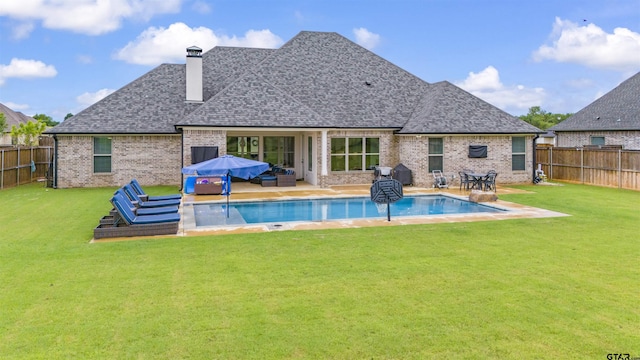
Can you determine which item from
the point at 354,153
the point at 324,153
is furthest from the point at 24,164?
the point at 354,153

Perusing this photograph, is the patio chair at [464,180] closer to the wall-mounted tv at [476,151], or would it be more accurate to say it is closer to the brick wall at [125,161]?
the wall-mounted tv at [476,151]

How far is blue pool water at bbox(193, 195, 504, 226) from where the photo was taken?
13.5 meters

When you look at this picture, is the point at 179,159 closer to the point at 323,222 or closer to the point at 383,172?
the point at 383,172

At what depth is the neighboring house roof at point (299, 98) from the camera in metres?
20.9

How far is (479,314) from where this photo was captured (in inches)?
226

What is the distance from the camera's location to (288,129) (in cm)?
2034

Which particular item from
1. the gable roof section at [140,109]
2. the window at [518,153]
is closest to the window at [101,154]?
the gable roof section at [140,109]

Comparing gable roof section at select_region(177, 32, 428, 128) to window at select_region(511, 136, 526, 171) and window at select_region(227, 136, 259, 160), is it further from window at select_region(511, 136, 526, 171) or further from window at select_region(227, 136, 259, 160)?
window at select_region(511, 136, 526, 171)

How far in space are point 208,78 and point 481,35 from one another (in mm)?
16098

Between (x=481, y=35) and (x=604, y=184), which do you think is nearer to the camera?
(x=604, y=184)

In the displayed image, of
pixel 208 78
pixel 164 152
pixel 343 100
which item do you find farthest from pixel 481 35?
pixel 164 152

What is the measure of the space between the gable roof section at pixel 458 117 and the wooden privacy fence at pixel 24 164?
1787 centimetres

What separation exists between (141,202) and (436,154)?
44.7ft

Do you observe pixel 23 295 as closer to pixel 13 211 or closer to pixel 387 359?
pixel 387 359
